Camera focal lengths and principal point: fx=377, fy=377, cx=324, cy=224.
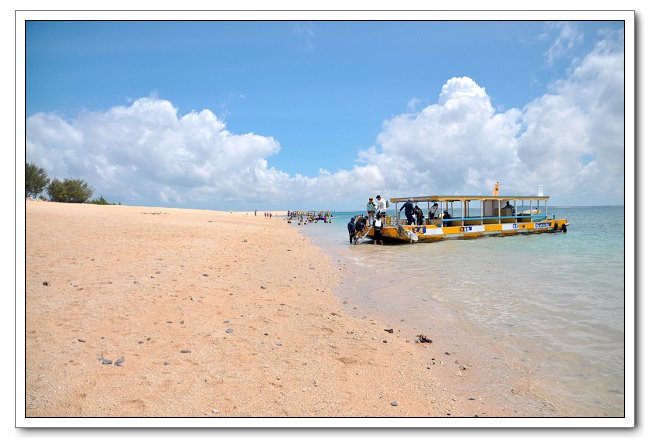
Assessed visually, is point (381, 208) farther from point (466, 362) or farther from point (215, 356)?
point (215, 356)

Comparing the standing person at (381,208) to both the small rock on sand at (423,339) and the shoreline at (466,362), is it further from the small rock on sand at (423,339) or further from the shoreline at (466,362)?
the small rock on sand at (423,339)

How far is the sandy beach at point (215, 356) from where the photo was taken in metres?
3.70

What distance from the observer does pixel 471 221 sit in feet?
86.1

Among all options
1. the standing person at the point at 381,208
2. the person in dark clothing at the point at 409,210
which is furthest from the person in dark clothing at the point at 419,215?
the standing person at the point at 381,208

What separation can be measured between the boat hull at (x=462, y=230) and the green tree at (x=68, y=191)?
133 feet

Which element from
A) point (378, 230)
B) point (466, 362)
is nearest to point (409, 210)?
point (378, 230)

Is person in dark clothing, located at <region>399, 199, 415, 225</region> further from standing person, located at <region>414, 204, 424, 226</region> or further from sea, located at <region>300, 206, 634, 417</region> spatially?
sea, located at <region>300, 206, 634, 417</region>

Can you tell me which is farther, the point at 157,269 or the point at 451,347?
the point at 157,269

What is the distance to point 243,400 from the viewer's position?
3.68m
